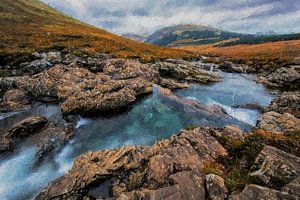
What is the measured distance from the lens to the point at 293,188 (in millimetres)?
13875

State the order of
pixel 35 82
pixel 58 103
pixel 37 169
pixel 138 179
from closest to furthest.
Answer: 1. pixel 138 179
2. pixel 37 169
3. pixel 58 103
4. pixel 35 82

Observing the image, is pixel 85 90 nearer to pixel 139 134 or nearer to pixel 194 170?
pixel 139 134

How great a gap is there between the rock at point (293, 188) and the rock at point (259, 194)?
38cm

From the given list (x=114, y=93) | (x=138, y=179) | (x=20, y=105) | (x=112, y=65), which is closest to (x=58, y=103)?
(x=20, y=105)

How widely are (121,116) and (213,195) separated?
73.4 feet

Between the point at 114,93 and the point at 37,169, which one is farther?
the point at 114,93

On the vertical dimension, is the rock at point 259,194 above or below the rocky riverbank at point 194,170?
above

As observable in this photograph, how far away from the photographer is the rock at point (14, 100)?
3885cm

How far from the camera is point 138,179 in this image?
17672mm

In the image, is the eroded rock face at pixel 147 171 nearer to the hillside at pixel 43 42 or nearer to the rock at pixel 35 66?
the rock at pixel 35 66

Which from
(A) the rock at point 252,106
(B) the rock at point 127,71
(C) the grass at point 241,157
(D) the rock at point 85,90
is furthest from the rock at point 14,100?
(A) the rock at point 252,106

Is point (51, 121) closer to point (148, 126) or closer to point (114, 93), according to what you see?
point (114, 93)

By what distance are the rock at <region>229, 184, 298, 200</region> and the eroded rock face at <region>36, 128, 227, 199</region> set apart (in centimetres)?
203

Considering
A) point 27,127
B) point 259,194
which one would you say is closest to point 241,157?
point 259,194
